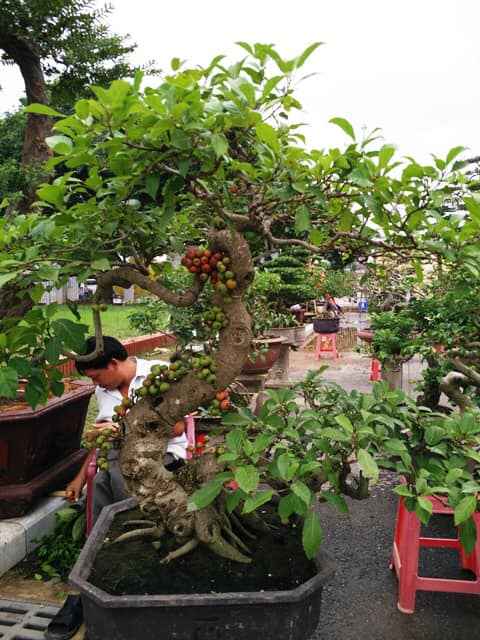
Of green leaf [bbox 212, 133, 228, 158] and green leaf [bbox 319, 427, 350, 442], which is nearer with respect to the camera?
green leaf [bbox 212, 133, 228, 158]

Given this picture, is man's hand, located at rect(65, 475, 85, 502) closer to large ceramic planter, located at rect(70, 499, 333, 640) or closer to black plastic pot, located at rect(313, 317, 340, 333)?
large ceramic planter, located at rect(70, 499, 333, 640)

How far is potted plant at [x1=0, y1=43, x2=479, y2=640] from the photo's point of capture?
116 centimetres

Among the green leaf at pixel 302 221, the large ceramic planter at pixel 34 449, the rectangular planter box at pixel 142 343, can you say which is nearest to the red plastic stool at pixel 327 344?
the rectangular planter box at pixel 142 343

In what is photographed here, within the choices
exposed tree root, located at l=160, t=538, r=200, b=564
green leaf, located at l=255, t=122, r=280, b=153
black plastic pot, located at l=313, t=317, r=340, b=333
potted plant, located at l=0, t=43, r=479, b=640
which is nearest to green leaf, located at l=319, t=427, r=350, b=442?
potted plant, located at l=0, t=43, r=479, b=640

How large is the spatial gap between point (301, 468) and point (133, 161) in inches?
35.9

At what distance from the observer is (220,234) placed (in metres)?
1.57

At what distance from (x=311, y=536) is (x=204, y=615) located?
0.36 metres

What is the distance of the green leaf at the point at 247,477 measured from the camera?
51.9 inches

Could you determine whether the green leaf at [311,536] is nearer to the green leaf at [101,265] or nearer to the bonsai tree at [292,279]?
the green leaf at [101,265]

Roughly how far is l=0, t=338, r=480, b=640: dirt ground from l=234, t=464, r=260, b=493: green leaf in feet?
4.27

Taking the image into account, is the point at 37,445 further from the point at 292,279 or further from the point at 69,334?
the point at 292,279

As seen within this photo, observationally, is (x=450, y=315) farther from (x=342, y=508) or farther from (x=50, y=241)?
(x=50, y=241)

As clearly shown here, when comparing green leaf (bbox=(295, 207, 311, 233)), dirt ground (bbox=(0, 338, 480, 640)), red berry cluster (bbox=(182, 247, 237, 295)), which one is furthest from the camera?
dirt ground (bbox=(0, 338, 480, 640))

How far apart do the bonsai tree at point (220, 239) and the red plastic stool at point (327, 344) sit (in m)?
8.19
